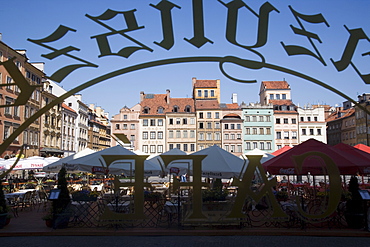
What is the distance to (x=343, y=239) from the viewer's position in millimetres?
10664

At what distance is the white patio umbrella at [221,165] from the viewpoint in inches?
544

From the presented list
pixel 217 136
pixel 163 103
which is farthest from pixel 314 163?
pixel 163 103

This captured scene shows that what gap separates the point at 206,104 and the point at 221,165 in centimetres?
5260

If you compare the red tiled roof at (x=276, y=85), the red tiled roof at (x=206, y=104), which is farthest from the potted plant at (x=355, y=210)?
the red tiled roof at (x=276, y=85)

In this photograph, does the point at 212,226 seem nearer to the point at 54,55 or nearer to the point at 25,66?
the point at 54,55

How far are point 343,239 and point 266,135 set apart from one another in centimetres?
5523

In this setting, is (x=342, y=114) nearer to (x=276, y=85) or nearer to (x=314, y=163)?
(x=276, y=85)

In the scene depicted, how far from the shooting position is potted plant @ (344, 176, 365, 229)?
1179 centimetres

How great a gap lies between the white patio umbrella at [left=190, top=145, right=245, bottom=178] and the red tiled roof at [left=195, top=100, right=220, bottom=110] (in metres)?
50.5

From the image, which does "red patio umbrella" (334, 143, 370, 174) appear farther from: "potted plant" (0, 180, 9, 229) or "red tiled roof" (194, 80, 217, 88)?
"red tiled roof" (194, 80, 217, 88)

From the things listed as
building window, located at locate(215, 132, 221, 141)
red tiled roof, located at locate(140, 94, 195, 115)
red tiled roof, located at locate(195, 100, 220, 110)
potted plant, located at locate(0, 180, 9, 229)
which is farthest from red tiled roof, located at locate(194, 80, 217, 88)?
potted plant, located at locate(0, 180, 9, 229)

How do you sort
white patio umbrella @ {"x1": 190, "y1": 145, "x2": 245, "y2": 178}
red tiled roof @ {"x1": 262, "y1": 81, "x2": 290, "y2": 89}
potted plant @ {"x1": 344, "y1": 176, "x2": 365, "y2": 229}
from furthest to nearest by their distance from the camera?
red tiled roof @ {"x1": 262, "y1": 81, "x2": 290, "y2": 89}
white patio umbrella @ {"x1": 190, "y1": 145, "x2": 245, "y2": 178}
potted plant @ {"x1": 344, "y1": 176, "x2": 365, "y2": 229}

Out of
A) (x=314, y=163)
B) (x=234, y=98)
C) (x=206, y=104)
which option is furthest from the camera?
(x=234, y=98)

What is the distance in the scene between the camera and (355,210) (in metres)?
11.8
